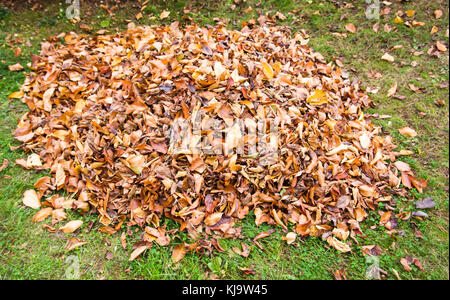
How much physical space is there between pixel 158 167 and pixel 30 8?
4.18 m

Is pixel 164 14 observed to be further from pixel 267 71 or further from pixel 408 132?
pixel 408 132

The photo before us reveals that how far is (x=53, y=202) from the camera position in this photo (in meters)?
2.68

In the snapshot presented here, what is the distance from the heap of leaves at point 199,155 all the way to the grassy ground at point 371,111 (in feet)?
0.39

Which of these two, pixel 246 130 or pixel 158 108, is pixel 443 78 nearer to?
pixel 246 130

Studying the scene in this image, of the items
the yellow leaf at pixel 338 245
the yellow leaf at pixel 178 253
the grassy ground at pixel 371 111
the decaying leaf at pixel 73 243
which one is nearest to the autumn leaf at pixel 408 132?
the grassy ground at pixel 371 111

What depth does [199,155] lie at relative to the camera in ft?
8.55

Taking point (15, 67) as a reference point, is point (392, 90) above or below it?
below

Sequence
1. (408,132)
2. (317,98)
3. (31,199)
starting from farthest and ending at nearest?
(408,132), (317,98), (31,199)

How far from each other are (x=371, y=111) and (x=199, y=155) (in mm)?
2436

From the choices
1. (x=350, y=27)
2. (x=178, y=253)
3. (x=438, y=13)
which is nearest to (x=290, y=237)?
(x=178, y=253)

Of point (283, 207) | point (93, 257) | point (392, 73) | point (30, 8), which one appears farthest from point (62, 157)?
point (392, 73)

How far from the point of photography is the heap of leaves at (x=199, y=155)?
2.59 meters

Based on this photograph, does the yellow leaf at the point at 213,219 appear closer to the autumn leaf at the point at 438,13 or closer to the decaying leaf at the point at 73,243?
the decaying leaf at the point at 73,243

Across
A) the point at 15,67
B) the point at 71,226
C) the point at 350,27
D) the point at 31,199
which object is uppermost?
the point at 350,27
